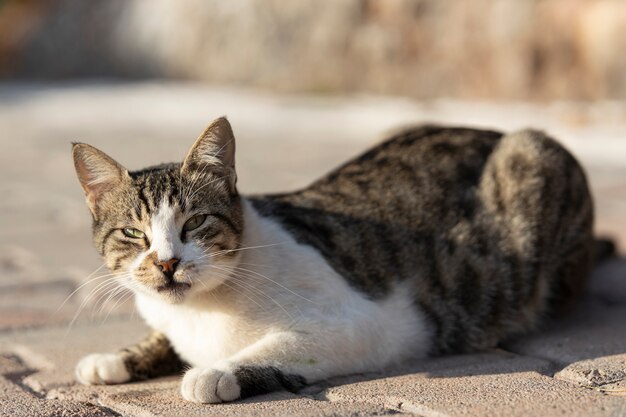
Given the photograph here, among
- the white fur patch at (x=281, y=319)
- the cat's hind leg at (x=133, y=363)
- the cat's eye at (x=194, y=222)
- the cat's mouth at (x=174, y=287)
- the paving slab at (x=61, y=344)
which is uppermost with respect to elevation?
the cat's eye at (x=194, y=222)

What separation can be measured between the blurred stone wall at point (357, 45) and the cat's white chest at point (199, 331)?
247 inches

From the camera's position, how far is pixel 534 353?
11.5 ft

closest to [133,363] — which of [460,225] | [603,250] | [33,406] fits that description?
[33,406]

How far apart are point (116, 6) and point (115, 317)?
31.0 feet

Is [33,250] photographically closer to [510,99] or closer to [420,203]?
[420,203]

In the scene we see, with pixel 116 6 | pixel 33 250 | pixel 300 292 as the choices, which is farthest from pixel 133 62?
pixel 300 292

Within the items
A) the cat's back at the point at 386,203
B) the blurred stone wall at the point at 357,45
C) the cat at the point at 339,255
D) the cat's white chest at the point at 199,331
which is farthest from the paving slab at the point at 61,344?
the blurred stone wall at the point at 357,45

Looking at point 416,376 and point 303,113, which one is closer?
point 416,376

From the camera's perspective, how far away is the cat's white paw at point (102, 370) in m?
3.33

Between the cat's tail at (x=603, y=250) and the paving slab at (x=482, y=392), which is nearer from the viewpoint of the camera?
the paving slab at (x=482, y=392)

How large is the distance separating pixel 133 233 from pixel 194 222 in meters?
0.20

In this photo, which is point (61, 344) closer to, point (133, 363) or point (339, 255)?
point (133, 363)

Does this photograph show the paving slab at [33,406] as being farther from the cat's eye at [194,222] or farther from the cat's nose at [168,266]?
the cat's eye at [194,222]

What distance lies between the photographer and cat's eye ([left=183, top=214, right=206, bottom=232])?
10.3 feet
